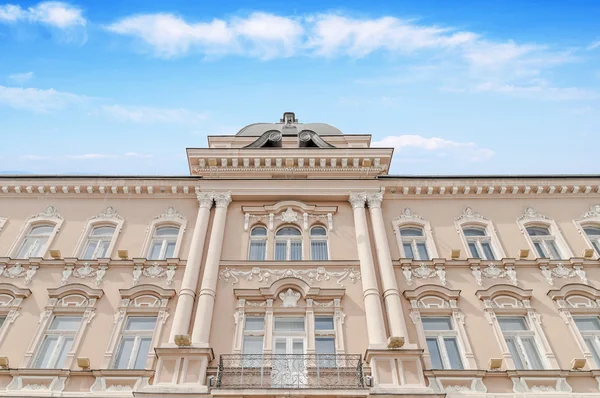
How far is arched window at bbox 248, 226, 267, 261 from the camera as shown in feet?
50.2

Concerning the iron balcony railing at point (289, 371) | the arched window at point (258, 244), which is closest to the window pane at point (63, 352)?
the iron balcony railing at point (289, 371)

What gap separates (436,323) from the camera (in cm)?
1341

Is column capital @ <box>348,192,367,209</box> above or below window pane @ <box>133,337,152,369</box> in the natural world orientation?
above

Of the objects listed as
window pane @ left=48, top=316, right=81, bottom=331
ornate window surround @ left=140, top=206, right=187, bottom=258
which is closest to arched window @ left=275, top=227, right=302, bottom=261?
ornate window surround @ left=140, top=206, right=187, bottom=258

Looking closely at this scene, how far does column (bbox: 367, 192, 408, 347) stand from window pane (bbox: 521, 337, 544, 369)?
327 cm

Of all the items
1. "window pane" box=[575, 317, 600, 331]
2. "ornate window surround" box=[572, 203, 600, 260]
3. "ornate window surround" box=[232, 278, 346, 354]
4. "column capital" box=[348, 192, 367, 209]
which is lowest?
"window pane" box=[575, 317, 600, 331]

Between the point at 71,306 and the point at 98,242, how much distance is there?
9.14ft

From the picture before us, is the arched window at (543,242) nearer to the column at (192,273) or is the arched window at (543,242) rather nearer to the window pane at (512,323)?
the window pane at (512,323)

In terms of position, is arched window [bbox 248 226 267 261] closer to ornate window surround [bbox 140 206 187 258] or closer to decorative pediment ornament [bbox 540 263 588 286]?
ornate window surround [bbox 140 206 187 258]

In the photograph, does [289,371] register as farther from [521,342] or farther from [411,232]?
[411,232]

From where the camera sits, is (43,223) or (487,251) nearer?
(487,251)

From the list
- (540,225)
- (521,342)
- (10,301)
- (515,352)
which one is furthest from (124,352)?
(540,225)

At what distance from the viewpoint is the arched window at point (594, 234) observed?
627 inches

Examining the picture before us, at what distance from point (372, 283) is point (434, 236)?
11.1ft
